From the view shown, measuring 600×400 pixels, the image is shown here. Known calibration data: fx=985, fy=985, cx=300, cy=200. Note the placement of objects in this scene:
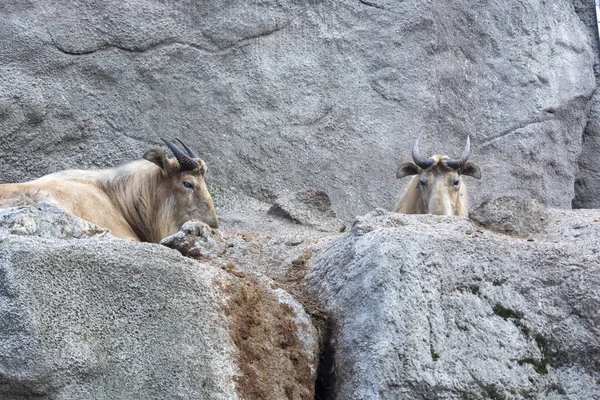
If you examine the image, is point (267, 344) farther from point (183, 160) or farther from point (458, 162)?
point (458, 162)

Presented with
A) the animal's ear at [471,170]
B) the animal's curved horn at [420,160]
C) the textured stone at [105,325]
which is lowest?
the textured stone at [105,325]

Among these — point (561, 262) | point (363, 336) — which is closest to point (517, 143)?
point (561, 262)

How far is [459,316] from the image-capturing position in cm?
410

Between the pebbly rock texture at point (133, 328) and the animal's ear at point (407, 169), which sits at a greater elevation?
the animal's ear at point (407, 169)

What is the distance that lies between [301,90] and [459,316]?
5125 mm

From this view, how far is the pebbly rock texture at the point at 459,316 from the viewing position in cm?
384

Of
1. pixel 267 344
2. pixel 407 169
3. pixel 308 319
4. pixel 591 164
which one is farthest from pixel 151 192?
pixel 591 164

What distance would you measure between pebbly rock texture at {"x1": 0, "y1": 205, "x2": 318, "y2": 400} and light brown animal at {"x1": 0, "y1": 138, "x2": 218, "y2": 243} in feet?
11.0

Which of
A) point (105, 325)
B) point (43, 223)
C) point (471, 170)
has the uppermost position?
point (471, 170)

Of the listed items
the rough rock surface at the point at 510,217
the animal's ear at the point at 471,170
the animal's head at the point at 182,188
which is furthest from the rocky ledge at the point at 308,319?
the animal's ear at the point at 471,170

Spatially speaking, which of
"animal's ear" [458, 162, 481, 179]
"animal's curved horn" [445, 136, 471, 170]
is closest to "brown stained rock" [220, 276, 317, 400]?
"animal's curved horn" [445, 136, 471, 170]

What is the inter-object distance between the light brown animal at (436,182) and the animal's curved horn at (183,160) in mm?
1925

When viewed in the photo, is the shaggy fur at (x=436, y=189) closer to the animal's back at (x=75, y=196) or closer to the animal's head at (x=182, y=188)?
the animal's head at (x=182, y=188)

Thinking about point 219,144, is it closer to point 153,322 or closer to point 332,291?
point 332,291
